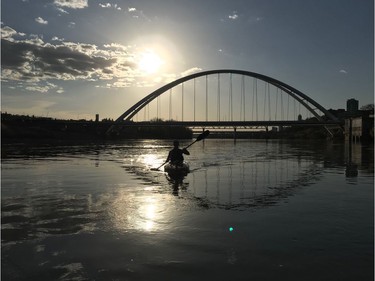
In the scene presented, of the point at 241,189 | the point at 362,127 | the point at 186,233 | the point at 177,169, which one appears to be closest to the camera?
the point at 186,233

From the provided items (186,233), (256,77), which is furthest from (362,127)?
(186,233)

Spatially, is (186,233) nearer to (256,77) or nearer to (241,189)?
(241,189)

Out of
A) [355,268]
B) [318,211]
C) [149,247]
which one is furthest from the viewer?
[318,211]

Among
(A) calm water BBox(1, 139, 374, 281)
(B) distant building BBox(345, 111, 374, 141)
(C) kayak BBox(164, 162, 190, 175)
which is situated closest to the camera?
(A) calm water BBox(1, 139, 374, 281)

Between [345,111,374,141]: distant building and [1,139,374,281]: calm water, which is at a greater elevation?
[345,111,374,141]: distant building

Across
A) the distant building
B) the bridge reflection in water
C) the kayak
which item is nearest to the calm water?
the bridge reflection in water

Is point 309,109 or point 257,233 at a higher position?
point 309,109

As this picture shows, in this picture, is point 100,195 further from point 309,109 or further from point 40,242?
point 309,109

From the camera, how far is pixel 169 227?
22.5 ft

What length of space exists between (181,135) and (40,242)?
507 ft

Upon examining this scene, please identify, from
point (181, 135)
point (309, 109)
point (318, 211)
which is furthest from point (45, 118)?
point (318, 211)

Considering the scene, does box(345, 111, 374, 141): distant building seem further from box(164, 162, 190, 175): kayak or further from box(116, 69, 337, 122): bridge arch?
box(164, 162, 190, 175): kayak

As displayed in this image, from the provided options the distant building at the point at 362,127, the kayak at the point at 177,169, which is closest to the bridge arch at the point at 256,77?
the distant building at the point at 362,127

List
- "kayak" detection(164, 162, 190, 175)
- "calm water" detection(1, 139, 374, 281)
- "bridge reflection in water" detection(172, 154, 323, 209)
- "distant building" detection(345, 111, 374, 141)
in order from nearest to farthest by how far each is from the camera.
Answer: "calm water" detection(1, 139, 374, 281), "bridge reflection in water" detection(172, 154, 323, 209), "kayak" detection(164, 162, 190, 175), "distant building" detection(345, 111, 374, 141)
